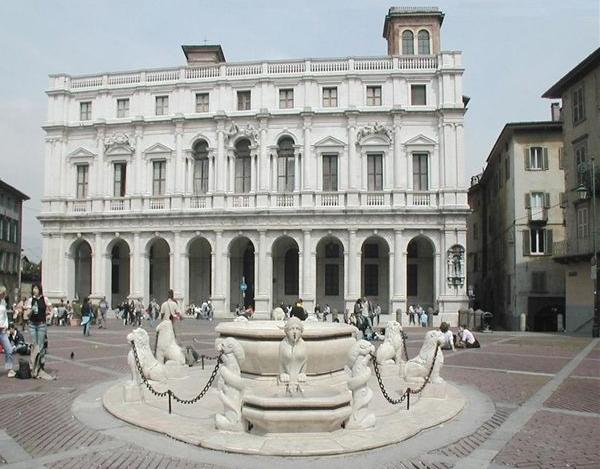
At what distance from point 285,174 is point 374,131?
714 centimetres

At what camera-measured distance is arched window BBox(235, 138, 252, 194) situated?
4247 cm

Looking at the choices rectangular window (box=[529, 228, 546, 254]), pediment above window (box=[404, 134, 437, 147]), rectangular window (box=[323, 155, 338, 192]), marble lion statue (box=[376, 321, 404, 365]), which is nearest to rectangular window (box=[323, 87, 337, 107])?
rectangular window (box=[323, 155, 338, 192])

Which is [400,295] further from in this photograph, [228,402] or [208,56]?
[228,402]

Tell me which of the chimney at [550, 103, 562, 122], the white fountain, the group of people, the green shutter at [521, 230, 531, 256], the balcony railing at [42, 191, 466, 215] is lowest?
the group of people

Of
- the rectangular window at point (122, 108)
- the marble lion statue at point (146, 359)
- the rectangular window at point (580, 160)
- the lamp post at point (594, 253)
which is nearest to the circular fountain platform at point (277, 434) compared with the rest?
the marble lion statue at point (146, 359)

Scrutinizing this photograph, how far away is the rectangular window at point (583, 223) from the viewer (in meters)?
32.2

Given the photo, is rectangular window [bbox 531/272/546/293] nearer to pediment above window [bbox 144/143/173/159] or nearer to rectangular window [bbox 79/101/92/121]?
pediment above window [bbox 144/143/173/159]

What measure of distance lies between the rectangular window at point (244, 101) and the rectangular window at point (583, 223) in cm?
2366

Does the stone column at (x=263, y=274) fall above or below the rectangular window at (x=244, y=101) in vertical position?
below

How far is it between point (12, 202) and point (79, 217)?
23039mm

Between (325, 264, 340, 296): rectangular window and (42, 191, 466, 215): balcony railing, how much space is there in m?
5.54

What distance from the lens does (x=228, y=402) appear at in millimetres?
8781

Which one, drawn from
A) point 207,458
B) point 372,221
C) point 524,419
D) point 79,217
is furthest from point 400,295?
point 207,458

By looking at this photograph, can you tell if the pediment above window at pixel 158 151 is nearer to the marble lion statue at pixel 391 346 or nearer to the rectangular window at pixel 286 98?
the rectangular window at pixel 286 98
